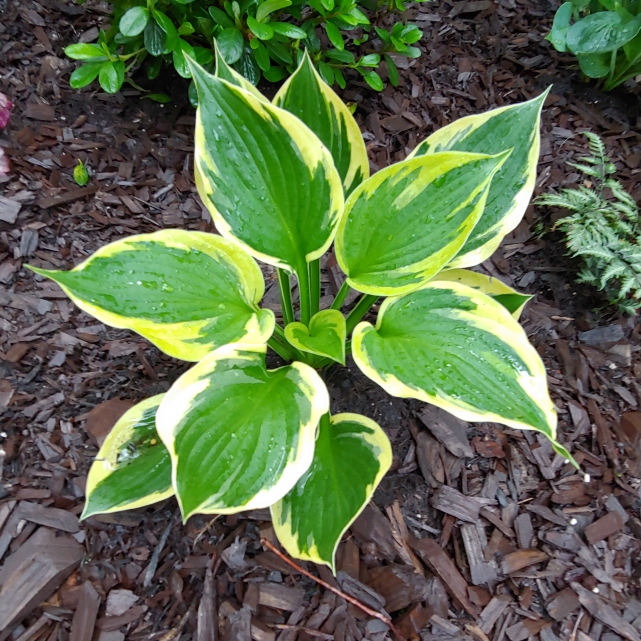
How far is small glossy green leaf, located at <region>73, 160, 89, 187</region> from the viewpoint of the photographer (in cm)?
153

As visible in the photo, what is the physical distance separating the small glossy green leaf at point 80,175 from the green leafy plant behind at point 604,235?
4.58ft

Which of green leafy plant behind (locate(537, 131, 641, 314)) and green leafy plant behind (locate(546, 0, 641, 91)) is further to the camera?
green leafy plant behind (locate(546, 0, 641, 91))

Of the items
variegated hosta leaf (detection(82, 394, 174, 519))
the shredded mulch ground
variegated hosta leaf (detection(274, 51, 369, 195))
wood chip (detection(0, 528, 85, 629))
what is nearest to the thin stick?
the shredded mulch ground

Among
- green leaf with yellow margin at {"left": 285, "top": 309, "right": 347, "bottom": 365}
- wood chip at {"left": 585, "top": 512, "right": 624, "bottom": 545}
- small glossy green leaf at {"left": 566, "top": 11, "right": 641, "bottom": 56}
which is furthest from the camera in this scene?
small glossy green leaf at {"left": 566, "top": 11, "right": 641, "bottom": 56}

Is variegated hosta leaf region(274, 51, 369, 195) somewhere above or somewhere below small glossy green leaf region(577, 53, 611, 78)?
above

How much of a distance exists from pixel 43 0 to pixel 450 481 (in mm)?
2038

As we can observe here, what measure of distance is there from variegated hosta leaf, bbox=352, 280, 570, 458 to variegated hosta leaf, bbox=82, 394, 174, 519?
18.9 inches

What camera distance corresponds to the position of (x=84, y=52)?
1.38m

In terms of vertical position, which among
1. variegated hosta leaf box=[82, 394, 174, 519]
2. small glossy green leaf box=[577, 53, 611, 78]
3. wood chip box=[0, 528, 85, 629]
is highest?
small glossy green leaf box=[577, 53, 611, 78]

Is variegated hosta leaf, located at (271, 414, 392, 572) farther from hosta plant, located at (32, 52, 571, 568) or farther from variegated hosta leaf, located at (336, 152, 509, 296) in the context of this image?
variegated hosta leaf, located at (336, 152, 509, 296)

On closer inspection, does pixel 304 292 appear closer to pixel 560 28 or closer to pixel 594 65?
pixel 560 28

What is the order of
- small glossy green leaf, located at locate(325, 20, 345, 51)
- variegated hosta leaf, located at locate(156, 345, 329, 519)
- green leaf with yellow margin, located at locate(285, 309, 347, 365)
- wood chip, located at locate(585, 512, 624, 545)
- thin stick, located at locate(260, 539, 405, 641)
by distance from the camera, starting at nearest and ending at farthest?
variegated hosta leaf, located at locate(156, 345, 329, 519) < green leaf with yellow margin, located at locate(285, 309, 347, 365) < thin stick, located at locate(260, 539, 405, 641) < wood chip, located at locate(585, 512, 624, 545) < small glossy green leaf, located at locate(325, 20, 345, 51)

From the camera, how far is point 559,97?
6.20 feet

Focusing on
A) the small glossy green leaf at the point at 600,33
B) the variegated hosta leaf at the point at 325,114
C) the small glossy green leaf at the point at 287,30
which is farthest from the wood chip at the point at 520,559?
the small glossy green leaf at the point at 600,33
